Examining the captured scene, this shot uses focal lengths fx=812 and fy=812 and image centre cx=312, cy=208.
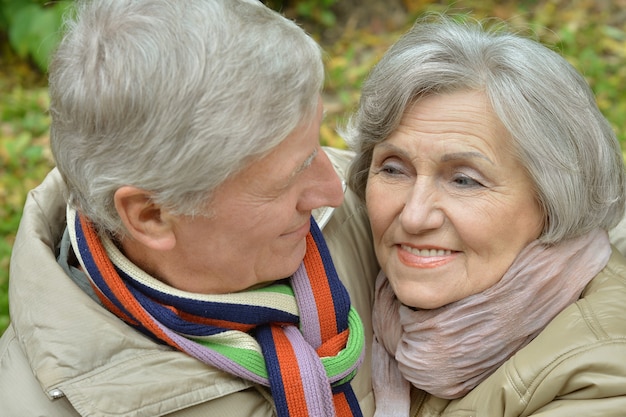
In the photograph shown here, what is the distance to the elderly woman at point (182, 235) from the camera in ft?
6.63

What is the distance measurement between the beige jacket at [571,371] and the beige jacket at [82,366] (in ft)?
2.22

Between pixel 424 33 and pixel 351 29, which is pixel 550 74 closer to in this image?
pixel 424 33

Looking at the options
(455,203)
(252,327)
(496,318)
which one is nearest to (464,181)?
(455,203)

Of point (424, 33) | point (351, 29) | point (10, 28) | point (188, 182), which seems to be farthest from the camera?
point (351, 29)

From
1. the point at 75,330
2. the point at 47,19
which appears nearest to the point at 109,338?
the point at 75,330

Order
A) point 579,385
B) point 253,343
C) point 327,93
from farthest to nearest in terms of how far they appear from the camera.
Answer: point 327,93 → point 253,343 → point 579,385

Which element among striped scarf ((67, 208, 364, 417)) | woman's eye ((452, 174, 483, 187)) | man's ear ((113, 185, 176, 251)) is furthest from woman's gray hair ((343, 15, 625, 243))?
man's ear ((113, 185, 176, 251))

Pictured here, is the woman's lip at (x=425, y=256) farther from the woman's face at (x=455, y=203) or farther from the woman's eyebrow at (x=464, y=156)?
the woman's eyebrow at (x=464, y=156)

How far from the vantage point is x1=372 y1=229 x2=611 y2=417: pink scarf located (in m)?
2.49

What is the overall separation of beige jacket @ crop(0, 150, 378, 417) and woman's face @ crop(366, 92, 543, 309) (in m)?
0.65

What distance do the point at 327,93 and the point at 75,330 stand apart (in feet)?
14.5

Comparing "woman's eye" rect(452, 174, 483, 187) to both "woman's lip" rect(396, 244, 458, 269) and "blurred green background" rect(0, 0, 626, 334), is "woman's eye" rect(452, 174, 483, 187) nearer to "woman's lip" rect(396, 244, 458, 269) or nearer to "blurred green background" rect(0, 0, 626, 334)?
"woman's lip" rect(396, 244, 458, 269)

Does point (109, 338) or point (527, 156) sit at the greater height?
point (527, 156)

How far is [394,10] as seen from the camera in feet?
24.3
